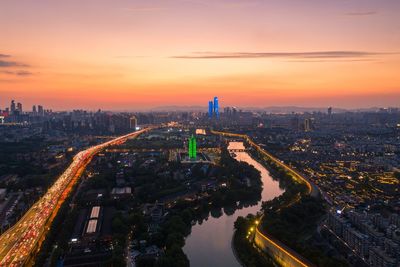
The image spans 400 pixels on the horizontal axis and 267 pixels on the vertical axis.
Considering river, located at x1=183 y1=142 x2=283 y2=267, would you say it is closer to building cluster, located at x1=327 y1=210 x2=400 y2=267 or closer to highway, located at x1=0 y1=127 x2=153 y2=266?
building cluster, located at x1=327 y1=210 x2=400 y2=267

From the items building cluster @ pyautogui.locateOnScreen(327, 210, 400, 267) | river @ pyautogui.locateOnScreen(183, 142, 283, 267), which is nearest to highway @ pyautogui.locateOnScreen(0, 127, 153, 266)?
river @ pyautogui.locateOnScreen(183, 142, 283, 267)

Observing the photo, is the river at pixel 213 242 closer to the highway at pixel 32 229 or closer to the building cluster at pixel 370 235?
the building cluster at pixel 370 235

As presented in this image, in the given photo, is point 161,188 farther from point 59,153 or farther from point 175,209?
point 59,153

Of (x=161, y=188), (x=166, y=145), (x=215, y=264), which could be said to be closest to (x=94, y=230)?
(x=215, y=264)

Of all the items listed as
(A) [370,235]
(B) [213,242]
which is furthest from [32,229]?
(A) [370,235]

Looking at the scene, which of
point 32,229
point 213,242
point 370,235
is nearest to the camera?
point 370,235

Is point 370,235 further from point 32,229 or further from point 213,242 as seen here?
point 32,229

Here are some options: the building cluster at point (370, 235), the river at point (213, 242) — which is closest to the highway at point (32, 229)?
the river at point (213, 242)

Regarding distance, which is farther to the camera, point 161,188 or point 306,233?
point 161,188
